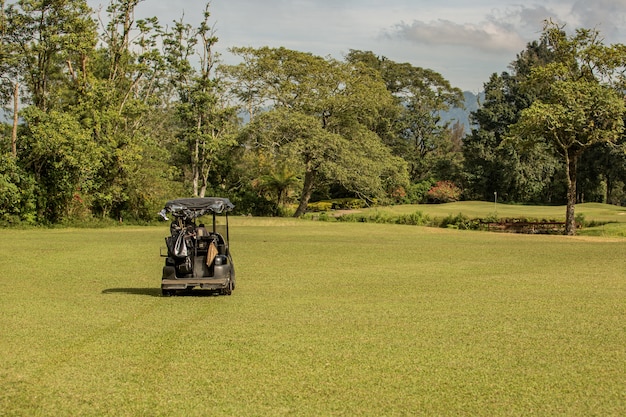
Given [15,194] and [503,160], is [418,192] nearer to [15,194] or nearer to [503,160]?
[503,160]

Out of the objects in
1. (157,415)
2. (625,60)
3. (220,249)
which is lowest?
(157,415)

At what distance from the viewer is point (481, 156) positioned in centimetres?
6681

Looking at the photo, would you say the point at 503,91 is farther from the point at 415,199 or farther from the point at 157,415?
the point at 157,415

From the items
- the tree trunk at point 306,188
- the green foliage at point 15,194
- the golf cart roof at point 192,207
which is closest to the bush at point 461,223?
the tree trunk at point 306,188

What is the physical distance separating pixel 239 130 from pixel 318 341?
130 feet

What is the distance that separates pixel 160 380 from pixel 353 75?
43.3 meters

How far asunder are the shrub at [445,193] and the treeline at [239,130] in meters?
0.14

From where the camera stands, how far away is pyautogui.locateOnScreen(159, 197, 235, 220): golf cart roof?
15.0 meters

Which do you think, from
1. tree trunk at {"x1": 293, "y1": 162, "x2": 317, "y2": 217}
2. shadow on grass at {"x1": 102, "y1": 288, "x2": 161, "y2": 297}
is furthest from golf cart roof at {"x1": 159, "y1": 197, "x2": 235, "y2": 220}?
tree trunk at {"x1": 293, "y1": 162, "x2": 317, "y2": 217}

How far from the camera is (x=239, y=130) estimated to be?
4891 cm

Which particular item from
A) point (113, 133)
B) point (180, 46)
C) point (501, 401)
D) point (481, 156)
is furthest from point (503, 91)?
point (501, 401)

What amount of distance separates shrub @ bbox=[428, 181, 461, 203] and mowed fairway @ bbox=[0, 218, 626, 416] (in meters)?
47.2

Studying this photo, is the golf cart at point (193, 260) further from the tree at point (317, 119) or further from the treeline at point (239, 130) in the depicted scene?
the tree at point (317, 119)

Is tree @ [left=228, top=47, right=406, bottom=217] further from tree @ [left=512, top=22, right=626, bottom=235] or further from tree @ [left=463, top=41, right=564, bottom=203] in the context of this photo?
tree @ [left=463, top=41, right=564, bottom=203]
